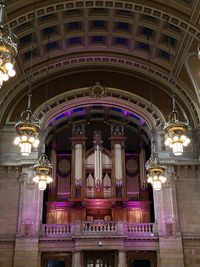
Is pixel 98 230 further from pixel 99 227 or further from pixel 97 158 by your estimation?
pixel 97 158

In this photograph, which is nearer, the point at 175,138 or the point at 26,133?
the point at 26,133

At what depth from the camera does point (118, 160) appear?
19.9 m

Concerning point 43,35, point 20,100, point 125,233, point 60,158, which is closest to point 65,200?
point 60,158

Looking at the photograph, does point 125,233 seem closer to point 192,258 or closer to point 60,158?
point 192,258

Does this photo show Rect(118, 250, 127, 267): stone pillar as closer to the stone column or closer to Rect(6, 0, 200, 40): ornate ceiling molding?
the stone column

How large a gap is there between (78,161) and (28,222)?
14.0 feet

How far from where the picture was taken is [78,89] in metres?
19.3

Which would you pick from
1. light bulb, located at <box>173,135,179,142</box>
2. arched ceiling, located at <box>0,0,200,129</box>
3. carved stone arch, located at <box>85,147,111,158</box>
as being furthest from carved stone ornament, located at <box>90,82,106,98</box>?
light bulb, located at <box>173,135,179,142</box>

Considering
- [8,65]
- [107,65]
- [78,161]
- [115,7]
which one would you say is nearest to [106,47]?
[107,65]

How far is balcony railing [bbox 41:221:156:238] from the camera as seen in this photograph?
16953 millimetres

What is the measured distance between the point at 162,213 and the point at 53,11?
30.8ft

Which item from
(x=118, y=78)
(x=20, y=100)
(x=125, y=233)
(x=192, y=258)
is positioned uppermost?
(x=118, y=78)

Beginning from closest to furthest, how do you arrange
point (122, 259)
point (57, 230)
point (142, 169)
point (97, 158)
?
point (122, 259) < point (57, 230) < point (97, 158) < point (142, 169)

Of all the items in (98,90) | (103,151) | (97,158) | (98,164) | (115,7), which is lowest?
(98,164)
